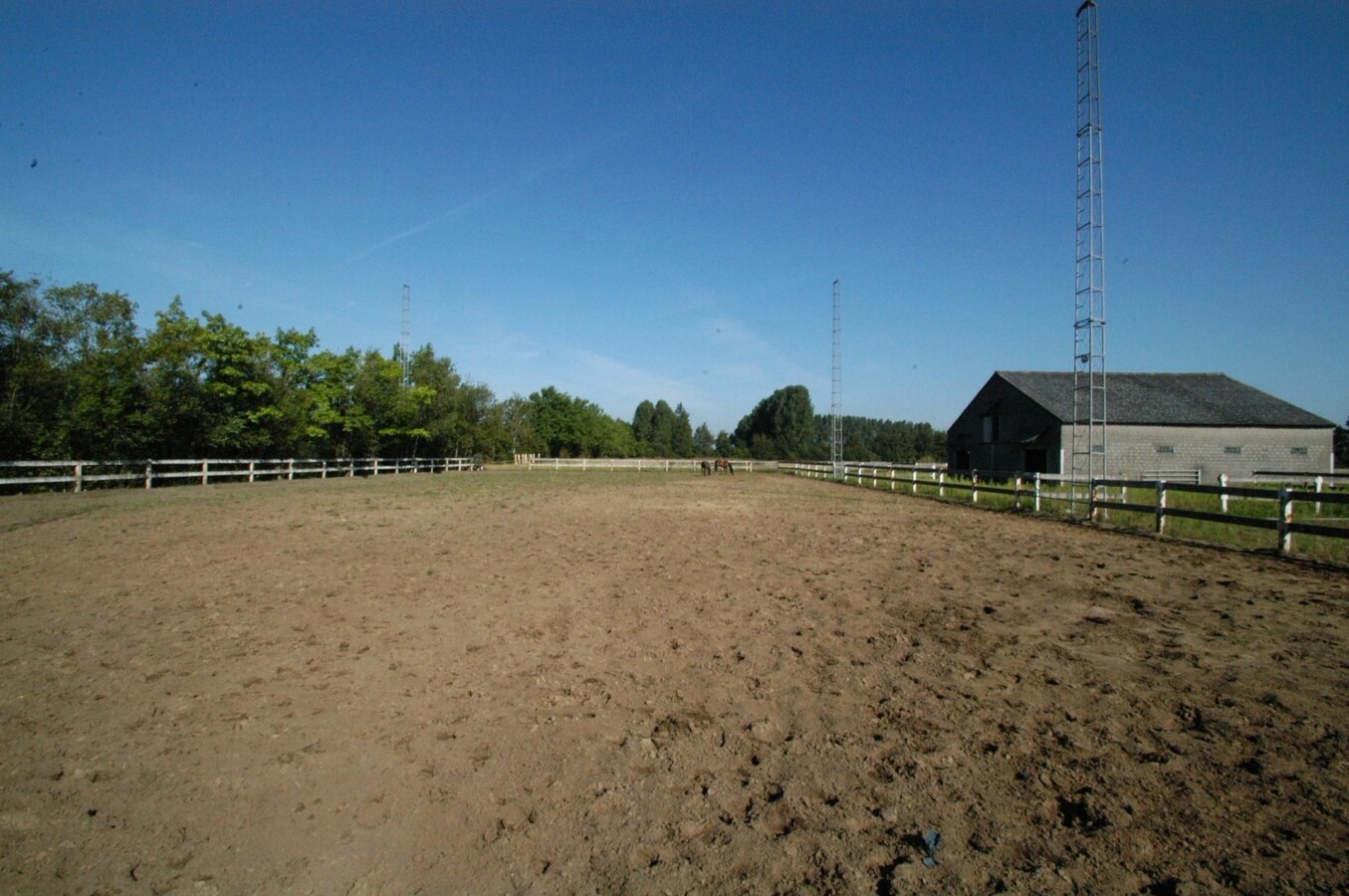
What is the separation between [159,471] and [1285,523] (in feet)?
129

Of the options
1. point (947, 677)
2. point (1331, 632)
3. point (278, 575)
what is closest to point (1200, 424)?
point (1331, 632)

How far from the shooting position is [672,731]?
4.30 m

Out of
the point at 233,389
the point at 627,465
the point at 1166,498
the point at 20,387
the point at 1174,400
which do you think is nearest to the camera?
the point at 1166,498

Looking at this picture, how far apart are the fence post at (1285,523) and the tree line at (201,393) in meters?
37.7

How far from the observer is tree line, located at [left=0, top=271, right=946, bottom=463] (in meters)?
27.5

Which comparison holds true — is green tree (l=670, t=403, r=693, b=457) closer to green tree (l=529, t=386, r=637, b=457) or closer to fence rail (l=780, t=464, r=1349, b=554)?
green tree (l=529, t=386, r=637, b=457)

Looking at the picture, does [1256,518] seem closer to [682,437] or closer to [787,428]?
[787,428]

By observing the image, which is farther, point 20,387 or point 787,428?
point 787,428

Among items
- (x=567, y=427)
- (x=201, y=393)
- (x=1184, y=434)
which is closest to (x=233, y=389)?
(x=201, y=393)

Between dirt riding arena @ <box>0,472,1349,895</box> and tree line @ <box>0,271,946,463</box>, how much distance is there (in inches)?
974

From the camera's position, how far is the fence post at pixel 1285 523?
10539 mm

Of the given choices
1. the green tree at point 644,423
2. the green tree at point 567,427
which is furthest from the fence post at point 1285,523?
the green tree at point 644,423

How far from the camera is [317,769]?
3.77m

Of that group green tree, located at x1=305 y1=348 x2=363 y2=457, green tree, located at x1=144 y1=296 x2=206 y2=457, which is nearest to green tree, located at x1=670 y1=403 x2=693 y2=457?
green tree, located at x1=305 y1=348 x2=363 y2=457
